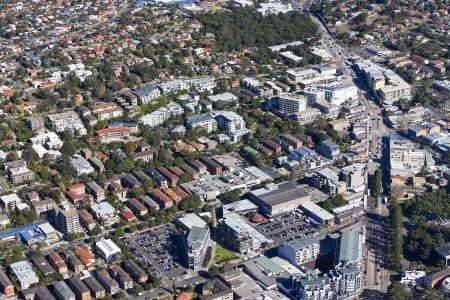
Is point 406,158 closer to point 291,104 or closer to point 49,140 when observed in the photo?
point 291,104

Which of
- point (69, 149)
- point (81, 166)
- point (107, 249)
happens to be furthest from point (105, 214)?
point (69, 149)

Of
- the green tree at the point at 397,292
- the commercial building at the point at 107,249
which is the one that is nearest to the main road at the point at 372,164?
the green tree at the point at 397,292

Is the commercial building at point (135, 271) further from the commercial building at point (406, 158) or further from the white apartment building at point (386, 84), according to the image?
the white apartment building at point (386, 84)

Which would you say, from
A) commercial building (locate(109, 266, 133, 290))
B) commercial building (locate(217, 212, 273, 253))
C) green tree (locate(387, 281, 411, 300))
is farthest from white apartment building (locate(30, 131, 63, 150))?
green tree (locate(387, 281, 411, 300))

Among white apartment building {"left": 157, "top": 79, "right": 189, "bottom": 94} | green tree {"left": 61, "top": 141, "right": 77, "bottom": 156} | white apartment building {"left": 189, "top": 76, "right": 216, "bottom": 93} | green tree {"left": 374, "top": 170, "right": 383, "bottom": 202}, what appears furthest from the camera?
white apartment building {"left": 189, "top": 76, "right": 216, "bottom": 93}

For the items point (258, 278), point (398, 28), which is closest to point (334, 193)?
point (258, 278)

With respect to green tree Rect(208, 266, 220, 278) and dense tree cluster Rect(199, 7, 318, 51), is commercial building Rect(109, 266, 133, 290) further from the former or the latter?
dense tree cluster Rect(199, 7, 318, 51)
